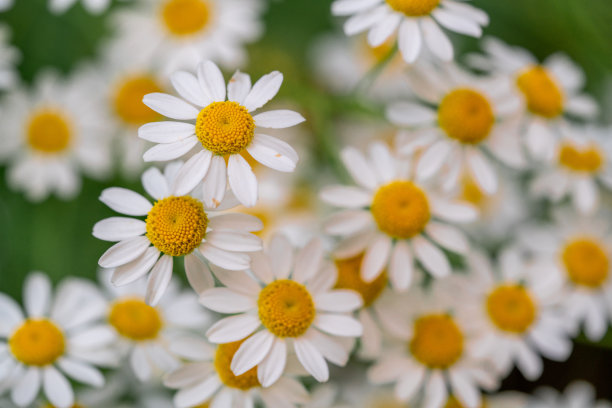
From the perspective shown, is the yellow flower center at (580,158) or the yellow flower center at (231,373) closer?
the yellow flower center at (231,373)

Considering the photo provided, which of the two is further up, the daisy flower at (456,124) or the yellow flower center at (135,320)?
the daisy flower at (456,124)

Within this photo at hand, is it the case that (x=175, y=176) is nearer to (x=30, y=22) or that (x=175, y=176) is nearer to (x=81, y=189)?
(x=81, y=189)

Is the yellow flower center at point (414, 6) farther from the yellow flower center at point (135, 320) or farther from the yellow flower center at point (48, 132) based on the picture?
the yellow flower center at point (48, 132)

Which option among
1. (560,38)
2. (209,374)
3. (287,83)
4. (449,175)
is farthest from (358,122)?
(209,374)

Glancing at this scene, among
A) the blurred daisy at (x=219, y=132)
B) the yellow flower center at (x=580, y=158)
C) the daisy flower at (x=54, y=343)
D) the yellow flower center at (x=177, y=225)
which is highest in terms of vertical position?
the blurred daisy at (x=219, y=132)

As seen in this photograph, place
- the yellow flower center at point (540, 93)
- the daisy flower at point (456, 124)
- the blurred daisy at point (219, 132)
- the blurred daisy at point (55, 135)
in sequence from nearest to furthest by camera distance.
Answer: the blurred daisy at point (219, 132) < the daisy flower at point (456, 124) < the yellow flower center at point (540, 93) < the blurred daisy at point (55, 135)

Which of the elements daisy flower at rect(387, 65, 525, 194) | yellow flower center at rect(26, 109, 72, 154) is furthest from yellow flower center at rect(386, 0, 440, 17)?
yellow flower center at rect(26, 109, 72, 154)

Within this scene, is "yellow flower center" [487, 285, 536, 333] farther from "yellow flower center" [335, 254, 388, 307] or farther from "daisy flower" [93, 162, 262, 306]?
"daisy flower" [93, 162, 262, 306]

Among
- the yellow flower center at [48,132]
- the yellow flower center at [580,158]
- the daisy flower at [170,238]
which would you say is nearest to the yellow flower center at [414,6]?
Result: the daisy flower at [170,238]
